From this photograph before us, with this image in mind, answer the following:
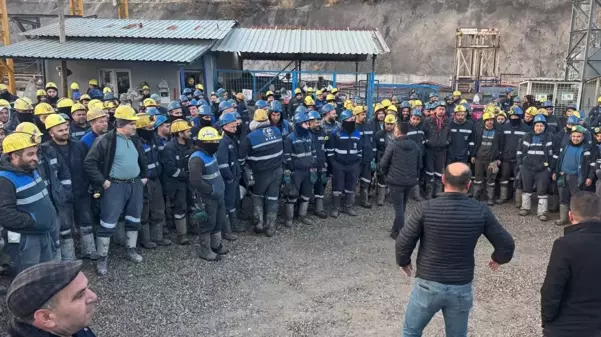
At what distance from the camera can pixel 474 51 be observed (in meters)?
31.8

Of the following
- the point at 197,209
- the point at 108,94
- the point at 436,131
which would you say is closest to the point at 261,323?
the point at 197,209

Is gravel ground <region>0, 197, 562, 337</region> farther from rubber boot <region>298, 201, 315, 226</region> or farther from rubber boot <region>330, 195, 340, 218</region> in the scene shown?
rubber boot <region>330, 195, 340, 218</region>

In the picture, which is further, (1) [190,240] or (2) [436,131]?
(2) [436,131]

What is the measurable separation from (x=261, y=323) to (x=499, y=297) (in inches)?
114

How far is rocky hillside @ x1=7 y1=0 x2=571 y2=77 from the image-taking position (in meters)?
36.3

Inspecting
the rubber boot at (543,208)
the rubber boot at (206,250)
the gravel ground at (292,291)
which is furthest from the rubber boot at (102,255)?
the rubber boot at (543,208)

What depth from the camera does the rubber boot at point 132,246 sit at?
6.39 meters

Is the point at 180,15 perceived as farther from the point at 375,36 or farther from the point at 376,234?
the point at 376,234

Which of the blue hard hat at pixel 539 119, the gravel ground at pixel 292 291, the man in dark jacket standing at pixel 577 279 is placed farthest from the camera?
the blue hard hat at pixel 539 119

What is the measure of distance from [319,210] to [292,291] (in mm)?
3090

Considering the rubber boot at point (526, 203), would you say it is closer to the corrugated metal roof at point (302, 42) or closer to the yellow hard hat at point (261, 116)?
the yellow hard hat at point (261, 116)

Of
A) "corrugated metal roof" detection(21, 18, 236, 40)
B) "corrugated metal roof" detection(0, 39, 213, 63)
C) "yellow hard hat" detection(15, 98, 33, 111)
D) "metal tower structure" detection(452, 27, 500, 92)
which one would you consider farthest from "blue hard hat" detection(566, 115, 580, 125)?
"metal tower structure" detection(452, 27, 500, 92)

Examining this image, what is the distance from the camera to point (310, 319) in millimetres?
5078

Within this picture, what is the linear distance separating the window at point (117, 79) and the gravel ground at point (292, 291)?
11464 millimetres
